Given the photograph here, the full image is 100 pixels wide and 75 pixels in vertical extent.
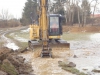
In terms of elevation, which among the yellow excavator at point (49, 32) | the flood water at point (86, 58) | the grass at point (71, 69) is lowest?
the flood water at point (86, 58)

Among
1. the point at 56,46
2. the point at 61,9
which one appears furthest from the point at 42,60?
the point at 61,9

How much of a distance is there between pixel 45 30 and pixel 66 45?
3.92m

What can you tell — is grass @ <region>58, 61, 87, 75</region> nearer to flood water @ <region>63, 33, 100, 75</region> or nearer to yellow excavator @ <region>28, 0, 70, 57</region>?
flood water @ <region>63, 33, 100, 75</region>

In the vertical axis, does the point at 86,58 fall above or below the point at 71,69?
below

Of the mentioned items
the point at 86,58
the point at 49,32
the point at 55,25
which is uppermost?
the point at 55,25

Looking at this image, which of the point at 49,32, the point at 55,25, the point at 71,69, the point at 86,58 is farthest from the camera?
the point at 55,25

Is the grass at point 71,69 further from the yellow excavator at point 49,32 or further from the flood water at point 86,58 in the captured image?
the yellow excavator at point 49,32

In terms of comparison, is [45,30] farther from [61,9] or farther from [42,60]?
[61,9]

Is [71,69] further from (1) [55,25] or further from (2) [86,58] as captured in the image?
(1) [55,25]

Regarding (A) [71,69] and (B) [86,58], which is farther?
(B) [86,58]

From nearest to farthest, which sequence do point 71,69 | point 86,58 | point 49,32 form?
point 71,69 → point 86,58 → point 49,32

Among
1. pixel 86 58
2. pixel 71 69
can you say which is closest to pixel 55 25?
pixel 86 58

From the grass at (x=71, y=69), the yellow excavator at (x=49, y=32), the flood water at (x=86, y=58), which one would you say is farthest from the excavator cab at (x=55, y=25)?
the grass at (x=71, y=69)

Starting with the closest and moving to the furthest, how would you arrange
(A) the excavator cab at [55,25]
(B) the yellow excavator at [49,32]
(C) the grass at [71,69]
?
1. (C) the grass at [71,69]
2. (B) the yellow excavator at [49,32]
3. (A) the excavator cab at [55,25]
